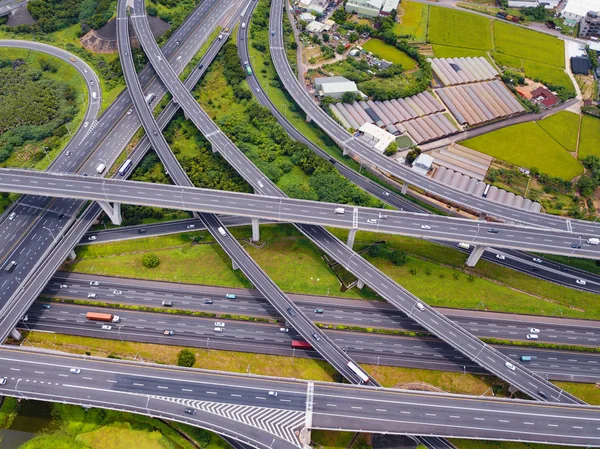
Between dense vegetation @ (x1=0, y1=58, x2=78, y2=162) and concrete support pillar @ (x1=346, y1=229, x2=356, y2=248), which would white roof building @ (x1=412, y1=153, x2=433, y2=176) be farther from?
dense vegetation @ (x1=0, y1=58, x2=78, y2=162)

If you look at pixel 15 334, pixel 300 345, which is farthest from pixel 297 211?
pixel 15 334

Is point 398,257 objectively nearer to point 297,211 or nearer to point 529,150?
point 297,211

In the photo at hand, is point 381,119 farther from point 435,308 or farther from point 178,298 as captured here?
point 178,298

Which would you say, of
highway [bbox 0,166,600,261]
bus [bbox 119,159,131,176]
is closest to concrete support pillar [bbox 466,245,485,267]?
highway [bbox 0,166,600,261]

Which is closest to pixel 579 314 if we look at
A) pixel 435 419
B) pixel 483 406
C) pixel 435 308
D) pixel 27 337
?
pixel 435 308

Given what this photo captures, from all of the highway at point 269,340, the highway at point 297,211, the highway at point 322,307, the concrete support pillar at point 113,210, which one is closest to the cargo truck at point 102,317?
the highway at point 269,340

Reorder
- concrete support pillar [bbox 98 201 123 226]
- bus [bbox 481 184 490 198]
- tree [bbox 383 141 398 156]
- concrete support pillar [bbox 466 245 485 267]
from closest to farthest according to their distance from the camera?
concrete support pillar [bbox 466 245 485 267] < concrete support pillar [bbox 98 201 123 226] < bus [bbox 481 184 490 198] < tree [bbox 383 141 398 156]
